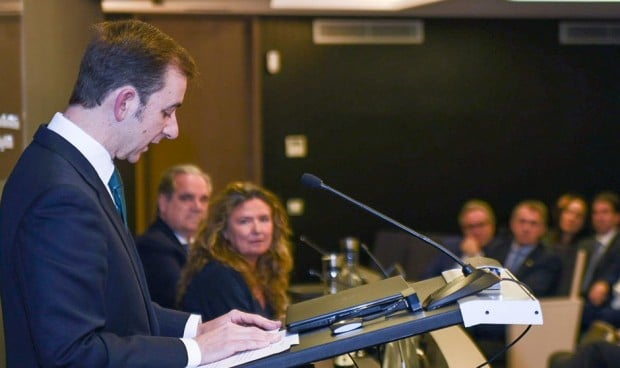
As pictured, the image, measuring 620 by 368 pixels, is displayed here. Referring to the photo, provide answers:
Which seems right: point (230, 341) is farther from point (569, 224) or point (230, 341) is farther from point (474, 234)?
point (569, 224)

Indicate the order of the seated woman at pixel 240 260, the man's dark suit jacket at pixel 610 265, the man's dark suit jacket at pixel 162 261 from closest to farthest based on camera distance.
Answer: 1. the seated woman at pixel 240 260
2. the man's dark suit jacket at pixel 162 261
3. the man's dark suit jacket at pixel 610 265

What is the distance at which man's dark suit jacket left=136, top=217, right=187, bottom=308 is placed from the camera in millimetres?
3746

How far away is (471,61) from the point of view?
785cm

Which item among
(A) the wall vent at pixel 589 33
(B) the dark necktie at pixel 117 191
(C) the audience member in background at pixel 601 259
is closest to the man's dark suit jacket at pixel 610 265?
(C) the audience member in background at pixel 601 259

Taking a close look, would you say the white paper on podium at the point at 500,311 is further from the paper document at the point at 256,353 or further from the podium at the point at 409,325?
the paper document at the point at 256,353

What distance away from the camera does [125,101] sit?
171 centimetres

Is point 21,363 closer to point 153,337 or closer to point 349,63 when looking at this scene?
point 153,337

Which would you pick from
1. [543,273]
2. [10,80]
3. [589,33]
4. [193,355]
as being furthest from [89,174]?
[589,33]

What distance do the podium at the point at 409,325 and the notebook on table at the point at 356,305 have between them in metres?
0.05

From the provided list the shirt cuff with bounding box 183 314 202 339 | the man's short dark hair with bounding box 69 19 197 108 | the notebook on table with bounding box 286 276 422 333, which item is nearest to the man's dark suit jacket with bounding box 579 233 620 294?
the shirt cuff with bounding box 183 314 202 339

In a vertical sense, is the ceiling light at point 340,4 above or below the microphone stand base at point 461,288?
above

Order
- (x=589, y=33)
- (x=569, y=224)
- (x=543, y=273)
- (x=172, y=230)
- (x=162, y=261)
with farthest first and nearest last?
(x=589, y=33), (x=569, y=224), (x=543, y=273), (x=172, y=230), (x=162, y=261)

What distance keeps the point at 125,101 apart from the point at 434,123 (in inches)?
248

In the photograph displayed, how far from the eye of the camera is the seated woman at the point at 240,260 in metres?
3.06
